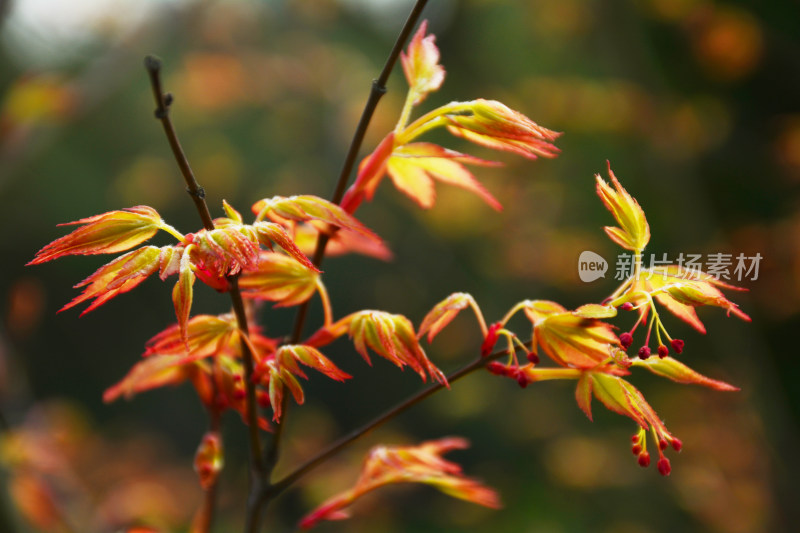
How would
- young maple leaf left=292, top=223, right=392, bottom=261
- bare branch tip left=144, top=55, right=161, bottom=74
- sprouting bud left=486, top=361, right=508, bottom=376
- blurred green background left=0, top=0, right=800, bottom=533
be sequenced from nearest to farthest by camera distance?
bare branch tip left=144, top=55, right=161, bottom=74 < sprouting bud left=486, top=361, right=508, bottom=376 < young maple leaf left=292, top=223, right=392, bottom=261 < blurred green background left=0, top=0, right=800, bottom=533

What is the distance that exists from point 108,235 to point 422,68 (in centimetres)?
27

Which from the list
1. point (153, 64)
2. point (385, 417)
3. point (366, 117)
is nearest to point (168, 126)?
point (153, 64)

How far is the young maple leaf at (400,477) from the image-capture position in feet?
1.73

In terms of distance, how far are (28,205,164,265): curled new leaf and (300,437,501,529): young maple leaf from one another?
294mm

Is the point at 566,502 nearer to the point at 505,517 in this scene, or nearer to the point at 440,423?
the point at 505,517

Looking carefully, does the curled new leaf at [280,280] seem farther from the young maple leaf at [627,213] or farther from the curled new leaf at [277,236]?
the young maple leaf at [627,213]

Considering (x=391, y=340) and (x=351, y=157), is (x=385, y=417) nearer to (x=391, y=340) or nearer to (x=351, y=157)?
(x=391, y=340)

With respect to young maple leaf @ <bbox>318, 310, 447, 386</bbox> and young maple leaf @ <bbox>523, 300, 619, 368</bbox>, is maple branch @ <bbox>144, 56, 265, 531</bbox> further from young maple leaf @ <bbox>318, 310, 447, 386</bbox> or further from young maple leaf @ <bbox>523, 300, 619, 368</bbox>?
young maple leaf @ <bbox>523, 300, 619, 368</bbox>

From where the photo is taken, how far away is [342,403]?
4.56 meters

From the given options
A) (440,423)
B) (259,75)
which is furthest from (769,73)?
(440,423)

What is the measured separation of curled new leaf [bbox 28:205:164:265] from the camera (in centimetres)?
37

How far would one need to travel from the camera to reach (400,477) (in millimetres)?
527

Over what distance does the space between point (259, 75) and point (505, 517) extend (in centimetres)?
277

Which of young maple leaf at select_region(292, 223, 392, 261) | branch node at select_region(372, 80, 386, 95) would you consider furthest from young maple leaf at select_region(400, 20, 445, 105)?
young maple leaf at select_region(292, 223, 392, 261)
